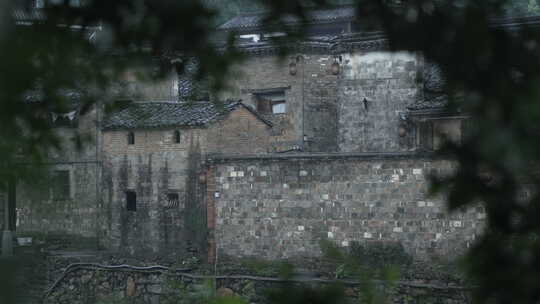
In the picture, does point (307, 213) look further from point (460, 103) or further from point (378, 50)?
point (460, 103)

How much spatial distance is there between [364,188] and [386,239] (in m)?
1.08

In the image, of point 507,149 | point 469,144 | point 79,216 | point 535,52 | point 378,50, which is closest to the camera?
point 507,149

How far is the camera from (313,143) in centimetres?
2500

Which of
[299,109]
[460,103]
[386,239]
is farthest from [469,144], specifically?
[299,109]

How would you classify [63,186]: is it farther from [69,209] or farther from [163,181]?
[163,181]

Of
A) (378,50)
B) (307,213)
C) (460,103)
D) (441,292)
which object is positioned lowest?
(441,292)

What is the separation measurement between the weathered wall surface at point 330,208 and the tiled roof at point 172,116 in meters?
1.39

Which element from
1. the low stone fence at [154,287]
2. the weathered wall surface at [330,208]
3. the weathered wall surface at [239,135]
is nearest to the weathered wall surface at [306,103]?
the weathered wall surface at [239,135]

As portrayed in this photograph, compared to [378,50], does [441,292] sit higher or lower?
lower

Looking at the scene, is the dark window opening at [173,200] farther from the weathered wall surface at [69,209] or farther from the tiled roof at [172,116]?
the weathered wall surface at [69,209]

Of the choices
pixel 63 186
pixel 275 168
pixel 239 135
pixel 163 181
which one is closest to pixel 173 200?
pixel 163 181

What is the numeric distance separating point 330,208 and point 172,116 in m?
4.48

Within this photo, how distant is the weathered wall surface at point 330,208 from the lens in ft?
56.2

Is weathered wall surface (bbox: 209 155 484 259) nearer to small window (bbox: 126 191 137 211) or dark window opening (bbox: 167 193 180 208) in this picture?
dark window opening (bbox: 167 193 180 208)
